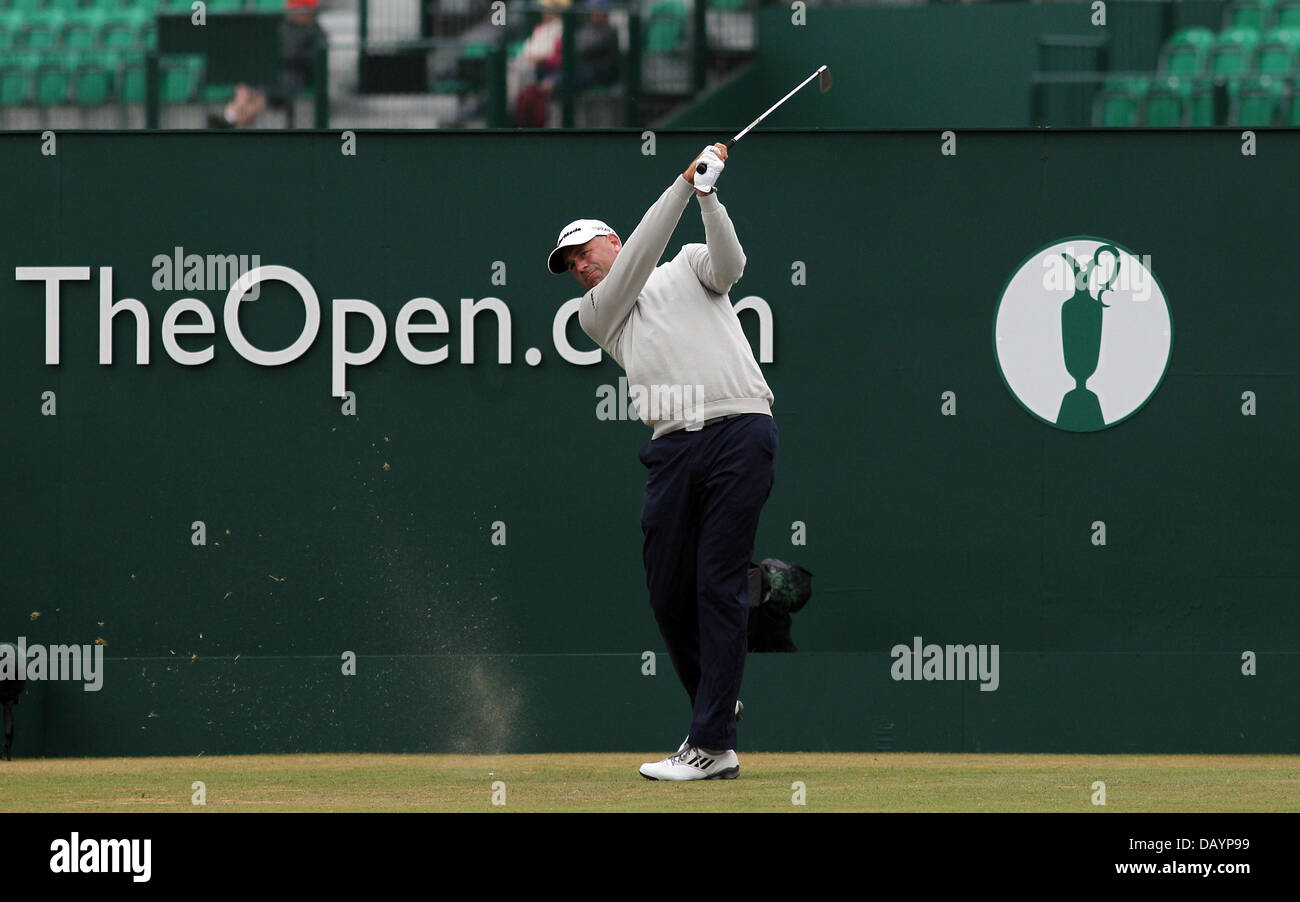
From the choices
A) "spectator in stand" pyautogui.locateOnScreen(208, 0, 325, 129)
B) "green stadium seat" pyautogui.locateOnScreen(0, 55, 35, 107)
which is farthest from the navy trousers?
"green stadium seat" pyautogui.locateOnScreen(0, 55, 35, 107)

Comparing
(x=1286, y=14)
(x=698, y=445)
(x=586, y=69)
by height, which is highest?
(x=1286, y=14)

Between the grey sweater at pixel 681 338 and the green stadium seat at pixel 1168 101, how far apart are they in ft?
15.9

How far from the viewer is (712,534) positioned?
5941 mm

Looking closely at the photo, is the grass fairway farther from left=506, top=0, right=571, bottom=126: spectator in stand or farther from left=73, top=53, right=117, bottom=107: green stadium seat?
left=73, top=53, right=117, bottom=107: green stadium seat

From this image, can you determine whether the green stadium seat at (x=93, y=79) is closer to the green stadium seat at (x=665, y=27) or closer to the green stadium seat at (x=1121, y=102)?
the green stadium seat at (x=665, y=27)

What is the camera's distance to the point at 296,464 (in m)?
9.64

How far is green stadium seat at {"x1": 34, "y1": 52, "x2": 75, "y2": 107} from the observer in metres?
10.7

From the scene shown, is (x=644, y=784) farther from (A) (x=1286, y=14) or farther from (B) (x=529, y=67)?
(A) (x=1286, y=14)

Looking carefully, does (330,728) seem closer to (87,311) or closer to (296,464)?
(296,464)

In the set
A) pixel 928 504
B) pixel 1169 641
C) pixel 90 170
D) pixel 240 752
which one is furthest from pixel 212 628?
pixel 1169 641

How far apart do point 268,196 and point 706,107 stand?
2461 mm

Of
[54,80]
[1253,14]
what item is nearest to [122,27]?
[54,80]

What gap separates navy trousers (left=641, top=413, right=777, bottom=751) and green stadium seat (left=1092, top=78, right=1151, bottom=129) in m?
4.71

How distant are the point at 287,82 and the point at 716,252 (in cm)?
474
